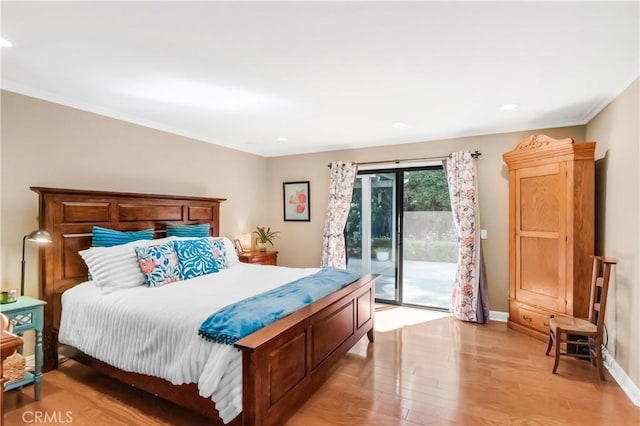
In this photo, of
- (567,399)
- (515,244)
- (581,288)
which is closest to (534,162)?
(515,244)

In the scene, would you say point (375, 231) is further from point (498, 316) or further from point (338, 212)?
point (498, 316)

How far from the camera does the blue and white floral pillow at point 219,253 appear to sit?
3549 millimetres

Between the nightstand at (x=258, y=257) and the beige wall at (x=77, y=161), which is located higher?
the beige wall at (x=77, y=161)

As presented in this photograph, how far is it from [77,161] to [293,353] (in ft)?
8.98

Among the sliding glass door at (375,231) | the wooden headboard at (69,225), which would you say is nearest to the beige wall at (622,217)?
the sliding glass door at (375,231)

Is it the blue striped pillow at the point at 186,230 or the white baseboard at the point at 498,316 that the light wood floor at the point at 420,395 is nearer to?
the white baseboard at the point at 498,316

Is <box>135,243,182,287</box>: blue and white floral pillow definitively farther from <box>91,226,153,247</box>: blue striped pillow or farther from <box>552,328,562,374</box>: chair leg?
<box>552,328,562,374</box>: chair leg

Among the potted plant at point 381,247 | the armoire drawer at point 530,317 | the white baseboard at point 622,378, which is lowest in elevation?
the white baseboard at point 622,378

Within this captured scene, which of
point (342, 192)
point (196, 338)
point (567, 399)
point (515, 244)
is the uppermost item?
point (342, 192)

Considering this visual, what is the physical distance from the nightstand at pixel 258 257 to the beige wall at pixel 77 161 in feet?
1.62

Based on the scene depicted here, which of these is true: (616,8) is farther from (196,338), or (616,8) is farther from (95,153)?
(95,153)

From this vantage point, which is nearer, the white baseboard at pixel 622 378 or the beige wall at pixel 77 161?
the white baseboard at pixel 622 378

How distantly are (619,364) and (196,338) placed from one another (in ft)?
11.0

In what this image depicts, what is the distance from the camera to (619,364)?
2.71 meters
